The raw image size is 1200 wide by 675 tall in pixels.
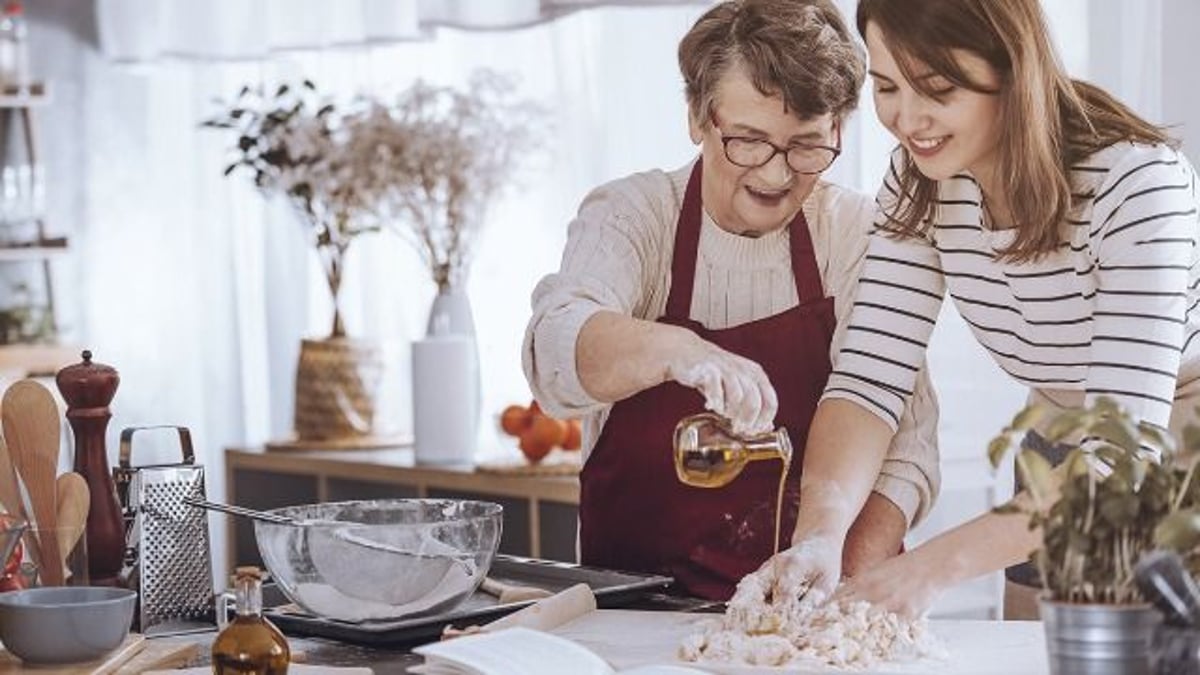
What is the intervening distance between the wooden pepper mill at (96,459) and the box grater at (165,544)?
1.0 inches

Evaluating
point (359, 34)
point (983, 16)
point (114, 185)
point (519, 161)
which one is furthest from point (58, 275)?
point (983, 16)

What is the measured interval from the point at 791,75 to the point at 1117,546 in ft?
3.60

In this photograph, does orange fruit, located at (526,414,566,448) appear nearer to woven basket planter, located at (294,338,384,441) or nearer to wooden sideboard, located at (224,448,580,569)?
wooden sideboard, located at (224,448,580,569)

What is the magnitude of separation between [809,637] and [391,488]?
2.29 metres

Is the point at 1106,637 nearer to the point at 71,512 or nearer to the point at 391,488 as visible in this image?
the point at 71,512

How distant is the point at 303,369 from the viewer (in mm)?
4277

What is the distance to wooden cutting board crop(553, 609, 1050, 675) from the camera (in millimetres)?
1854

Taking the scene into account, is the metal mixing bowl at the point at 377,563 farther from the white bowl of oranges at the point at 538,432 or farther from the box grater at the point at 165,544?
the white bowl of oranges at the point at 538,432

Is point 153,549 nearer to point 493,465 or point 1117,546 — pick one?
point 1117,546

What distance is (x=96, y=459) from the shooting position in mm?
2066

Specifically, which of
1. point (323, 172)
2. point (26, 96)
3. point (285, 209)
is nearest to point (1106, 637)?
point (323, 172)

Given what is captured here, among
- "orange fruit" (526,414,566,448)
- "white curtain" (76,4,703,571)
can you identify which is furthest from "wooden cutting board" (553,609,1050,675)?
"white curtain" (76,4,703,571)

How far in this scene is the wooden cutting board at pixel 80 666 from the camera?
1.86m

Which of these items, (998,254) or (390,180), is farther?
(390,180)
